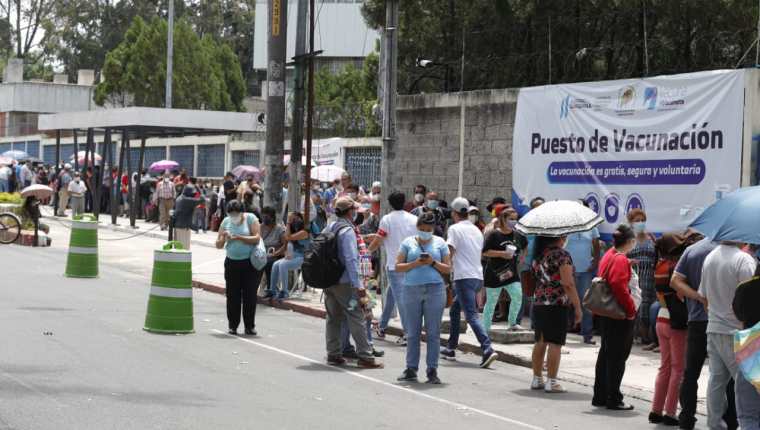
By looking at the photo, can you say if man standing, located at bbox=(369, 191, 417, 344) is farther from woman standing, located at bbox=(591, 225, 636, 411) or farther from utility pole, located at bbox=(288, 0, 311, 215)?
utility pole, located at bbox=(288, 0, 311, 215)

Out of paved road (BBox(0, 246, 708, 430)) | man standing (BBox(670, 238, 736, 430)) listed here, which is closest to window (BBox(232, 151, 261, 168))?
paved road (BBox(0, 246, 708, 430))

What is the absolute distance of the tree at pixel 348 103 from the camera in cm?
3619

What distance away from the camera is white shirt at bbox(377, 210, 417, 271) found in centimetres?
1420

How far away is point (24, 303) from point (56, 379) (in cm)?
627

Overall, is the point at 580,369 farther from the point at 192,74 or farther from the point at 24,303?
the point at 192,74

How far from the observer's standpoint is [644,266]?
15.4 metres

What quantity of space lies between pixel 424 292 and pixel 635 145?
5.56m

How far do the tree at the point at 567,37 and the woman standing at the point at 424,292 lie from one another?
1470 cm

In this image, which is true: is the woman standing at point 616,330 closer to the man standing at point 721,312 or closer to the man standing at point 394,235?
the man standing at point 721,312

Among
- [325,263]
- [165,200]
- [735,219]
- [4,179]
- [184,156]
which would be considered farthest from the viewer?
[4,179]

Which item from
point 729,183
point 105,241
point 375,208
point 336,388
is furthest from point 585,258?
point 105,241

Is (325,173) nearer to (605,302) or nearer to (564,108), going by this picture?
(564,108)

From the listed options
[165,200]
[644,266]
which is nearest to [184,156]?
[165,200]

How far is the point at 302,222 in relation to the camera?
1864cm
